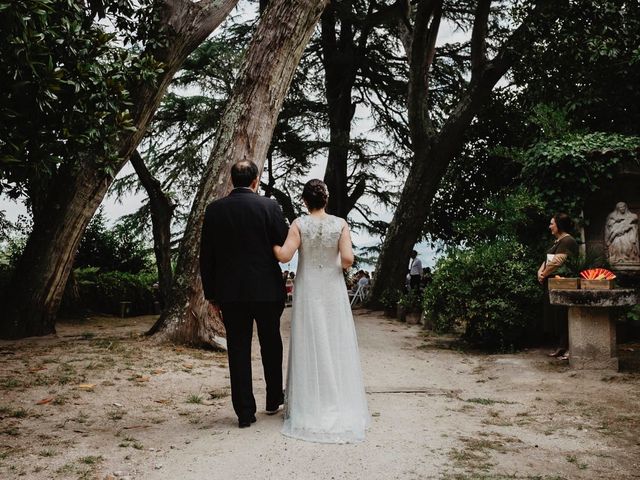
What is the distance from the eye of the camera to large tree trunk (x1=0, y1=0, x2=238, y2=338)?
8852 millimetres

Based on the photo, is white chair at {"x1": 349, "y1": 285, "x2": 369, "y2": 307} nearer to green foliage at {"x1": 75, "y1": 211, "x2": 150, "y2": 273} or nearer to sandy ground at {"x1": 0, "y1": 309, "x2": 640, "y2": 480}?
green foliage at {"x1": 75, "y1": 211, "x2": 150, "y2": 273}

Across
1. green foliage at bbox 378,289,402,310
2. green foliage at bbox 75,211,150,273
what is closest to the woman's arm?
green foliage at bbox 378,289,402,310

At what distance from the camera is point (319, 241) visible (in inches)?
189

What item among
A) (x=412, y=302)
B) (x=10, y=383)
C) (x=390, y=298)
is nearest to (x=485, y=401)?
(x=10, y=383)

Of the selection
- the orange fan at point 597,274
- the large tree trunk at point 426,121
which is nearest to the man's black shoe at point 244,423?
the orange fan at point 597,274

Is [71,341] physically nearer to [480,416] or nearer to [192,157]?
[480,416]

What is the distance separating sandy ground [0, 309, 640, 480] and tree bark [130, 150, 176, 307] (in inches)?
271

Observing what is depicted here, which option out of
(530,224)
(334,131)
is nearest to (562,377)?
(530,224)

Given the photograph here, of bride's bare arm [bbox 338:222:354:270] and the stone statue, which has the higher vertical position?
the stone statue

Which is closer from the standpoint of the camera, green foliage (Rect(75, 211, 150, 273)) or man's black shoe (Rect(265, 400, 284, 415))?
man's black shoe (Rect(265, 400, 284, 415))

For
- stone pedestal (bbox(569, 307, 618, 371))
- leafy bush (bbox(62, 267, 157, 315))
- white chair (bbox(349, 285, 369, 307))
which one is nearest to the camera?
stone pedestal (bbox(569, 307, 618, 371))

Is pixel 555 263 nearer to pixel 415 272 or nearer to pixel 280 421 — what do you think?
pixel 280 421

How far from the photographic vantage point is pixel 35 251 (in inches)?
357

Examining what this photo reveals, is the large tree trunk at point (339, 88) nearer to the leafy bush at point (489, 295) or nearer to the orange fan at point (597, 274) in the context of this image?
the leafy bush at point (489, 295)
